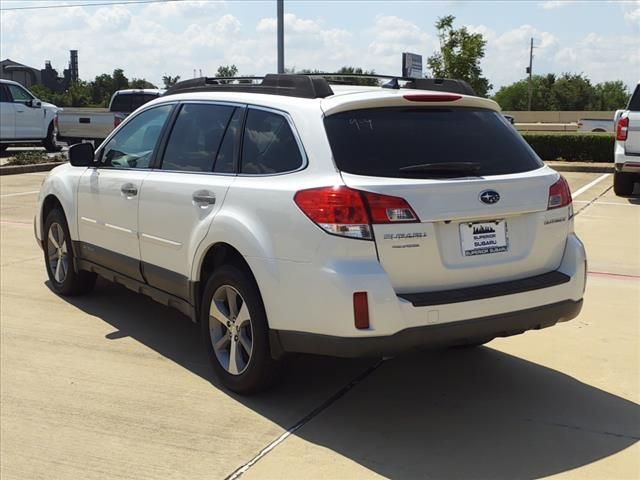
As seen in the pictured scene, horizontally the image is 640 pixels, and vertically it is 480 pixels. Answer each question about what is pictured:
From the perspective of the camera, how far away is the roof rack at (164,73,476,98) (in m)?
4.36

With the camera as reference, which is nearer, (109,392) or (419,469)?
(419,469)

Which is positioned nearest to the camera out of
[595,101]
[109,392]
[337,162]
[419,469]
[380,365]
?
[419,469]

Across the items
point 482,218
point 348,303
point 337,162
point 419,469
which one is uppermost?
point 337,162

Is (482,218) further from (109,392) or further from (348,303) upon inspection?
(109,392)

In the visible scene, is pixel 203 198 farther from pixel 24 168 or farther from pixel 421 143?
pixel 24 168

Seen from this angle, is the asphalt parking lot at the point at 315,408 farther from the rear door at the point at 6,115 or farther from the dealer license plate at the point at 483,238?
the rear door at the point at 6,115

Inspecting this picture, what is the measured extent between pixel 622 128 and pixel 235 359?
10004 mm

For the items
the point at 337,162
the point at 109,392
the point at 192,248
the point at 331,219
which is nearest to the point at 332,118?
the point at 337,162

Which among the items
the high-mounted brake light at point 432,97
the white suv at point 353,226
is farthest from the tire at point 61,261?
the high-mounted brake light at point 432,97

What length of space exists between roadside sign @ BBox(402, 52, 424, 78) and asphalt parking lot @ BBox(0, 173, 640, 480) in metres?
22.8

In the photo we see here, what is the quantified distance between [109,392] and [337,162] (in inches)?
77.1

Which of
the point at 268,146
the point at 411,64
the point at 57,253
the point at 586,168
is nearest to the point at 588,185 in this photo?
the point at 586,168

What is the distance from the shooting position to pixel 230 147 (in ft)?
15.4

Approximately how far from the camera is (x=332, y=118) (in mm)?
4105
